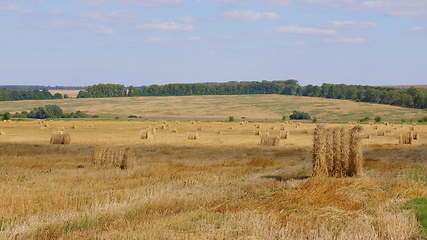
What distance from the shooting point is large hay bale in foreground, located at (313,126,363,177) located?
1777 centimetres

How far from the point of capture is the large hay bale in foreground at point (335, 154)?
1777cm

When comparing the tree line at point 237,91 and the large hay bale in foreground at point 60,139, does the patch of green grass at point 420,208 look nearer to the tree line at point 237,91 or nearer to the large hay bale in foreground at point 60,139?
the large hay bale in foreground at point 60,139

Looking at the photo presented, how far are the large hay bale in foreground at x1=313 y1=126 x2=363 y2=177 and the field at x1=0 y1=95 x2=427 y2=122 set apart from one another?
71.9m

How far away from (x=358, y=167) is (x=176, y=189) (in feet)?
18.1

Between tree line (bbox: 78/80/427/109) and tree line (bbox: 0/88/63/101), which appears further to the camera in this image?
tree line (bbox: 0/88/63/101)

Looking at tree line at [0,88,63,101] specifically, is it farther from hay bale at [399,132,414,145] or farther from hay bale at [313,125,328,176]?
hay bale at [313,125,328,176]

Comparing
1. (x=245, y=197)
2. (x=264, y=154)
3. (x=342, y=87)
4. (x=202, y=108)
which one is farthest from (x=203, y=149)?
(x=342, y=87)

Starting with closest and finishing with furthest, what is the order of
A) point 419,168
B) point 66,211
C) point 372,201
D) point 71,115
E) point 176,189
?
point 66,211
point 372,201
point 176,189
point 419,168
point 71,115

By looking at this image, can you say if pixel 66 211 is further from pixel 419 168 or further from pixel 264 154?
pixel 264 154

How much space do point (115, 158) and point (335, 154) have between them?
7656mm

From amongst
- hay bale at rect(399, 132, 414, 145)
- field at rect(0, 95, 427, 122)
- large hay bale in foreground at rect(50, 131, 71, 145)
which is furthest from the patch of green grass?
field at rect(0, 95, 427, 122)

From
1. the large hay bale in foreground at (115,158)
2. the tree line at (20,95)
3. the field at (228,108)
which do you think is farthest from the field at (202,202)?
the tree line at (20,95)

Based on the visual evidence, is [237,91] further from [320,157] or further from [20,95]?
[320,157]

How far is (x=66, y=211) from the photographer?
12.1 meters
